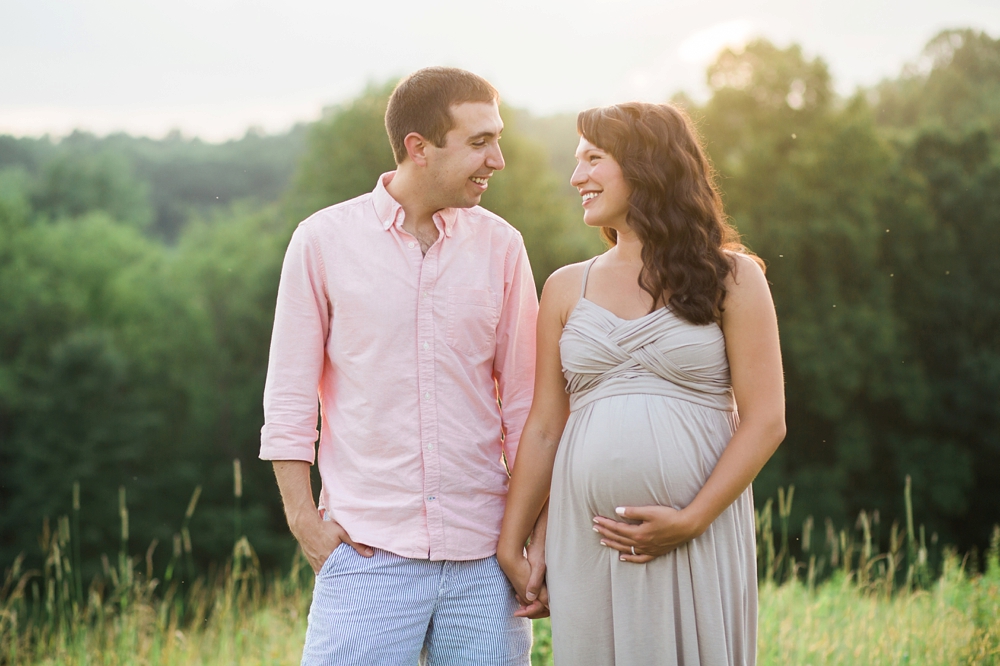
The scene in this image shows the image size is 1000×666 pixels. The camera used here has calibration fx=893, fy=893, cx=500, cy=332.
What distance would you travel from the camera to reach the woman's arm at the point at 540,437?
2.43 m

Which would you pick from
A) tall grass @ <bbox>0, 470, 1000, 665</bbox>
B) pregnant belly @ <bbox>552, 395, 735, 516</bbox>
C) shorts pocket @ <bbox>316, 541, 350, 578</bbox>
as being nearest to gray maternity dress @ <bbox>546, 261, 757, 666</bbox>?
pregnant belly @ <bbox>552, 395, 735, 516</bbox>

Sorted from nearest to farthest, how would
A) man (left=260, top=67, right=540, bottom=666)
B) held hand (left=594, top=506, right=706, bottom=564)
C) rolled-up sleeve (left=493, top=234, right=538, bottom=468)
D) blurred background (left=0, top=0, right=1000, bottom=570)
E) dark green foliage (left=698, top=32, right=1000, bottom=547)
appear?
held hand (left=594, top=506, right=706, bottom=564) < man (left=260, top=67, right=540, bottom=666) < rolled-up sleeve (left=493, top=234, right=538, bottom=468) < dark green foliage (left=698, top=32, right=1000, bottom=547) < blurred background (left=0, top=0, right=1000, bottom=570)

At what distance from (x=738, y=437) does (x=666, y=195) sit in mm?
674

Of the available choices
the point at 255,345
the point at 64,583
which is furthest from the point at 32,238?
the point at 64,583

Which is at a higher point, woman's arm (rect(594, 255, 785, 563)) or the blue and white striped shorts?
woman's arm (rect(594, 255, 785, 563))

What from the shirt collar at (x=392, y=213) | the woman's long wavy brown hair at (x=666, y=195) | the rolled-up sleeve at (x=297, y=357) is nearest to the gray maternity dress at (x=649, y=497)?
the woman's long wavy brown hair at (x=666, y=195)

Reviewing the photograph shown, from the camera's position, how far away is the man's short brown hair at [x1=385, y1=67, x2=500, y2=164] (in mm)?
2441

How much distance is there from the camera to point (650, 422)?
7.54ft

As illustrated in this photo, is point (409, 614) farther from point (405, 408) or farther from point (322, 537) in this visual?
point (405, 408)

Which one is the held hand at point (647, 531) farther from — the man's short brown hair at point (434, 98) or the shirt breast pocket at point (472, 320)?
the man's short brown hair at point (434, 98)

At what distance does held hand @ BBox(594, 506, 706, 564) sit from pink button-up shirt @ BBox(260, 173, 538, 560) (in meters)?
0.35

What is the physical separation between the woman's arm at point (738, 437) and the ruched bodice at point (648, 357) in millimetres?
63

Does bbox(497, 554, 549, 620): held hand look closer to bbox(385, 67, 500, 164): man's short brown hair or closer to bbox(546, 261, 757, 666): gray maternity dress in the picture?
bbox(546, 261, 757, 666): gray maternity dress

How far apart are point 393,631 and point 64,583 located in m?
2.74
